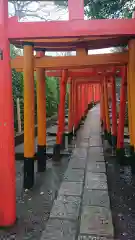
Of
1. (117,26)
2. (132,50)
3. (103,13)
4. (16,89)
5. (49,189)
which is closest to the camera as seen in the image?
(117,26)

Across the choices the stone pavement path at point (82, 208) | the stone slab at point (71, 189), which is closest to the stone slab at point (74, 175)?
the stone pavement path at point (82, 208)

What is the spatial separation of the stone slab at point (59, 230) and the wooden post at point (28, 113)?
1763mm

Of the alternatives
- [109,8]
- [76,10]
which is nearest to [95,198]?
[76,10]

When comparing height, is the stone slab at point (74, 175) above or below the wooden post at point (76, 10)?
below

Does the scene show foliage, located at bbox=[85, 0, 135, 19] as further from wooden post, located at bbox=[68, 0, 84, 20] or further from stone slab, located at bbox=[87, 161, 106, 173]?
stone slab, located at bbox=[87, 161, 106, 173]

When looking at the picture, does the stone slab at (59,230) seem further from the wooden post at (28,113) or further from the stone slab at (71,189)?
the wooden post at (28,113)

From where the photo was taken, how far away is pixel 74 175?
5562 mm

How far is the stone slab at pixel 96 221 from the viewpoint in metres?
3.09

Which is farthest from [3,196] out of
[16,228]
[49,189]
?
[49,189]

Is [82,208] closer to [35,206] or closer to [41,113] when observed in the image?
[35,206]

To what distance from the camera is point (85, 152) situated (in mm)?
8141

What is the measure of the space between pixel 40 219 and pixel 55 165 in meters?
3.22

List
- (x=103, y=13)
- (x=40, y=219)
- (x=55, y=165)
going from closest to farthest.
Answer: (x=40, y=219) → (x=103, y=13) → (x=55, y=165)

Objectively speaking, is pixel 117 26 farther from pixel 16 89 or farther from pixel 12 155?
pixel 16 89
